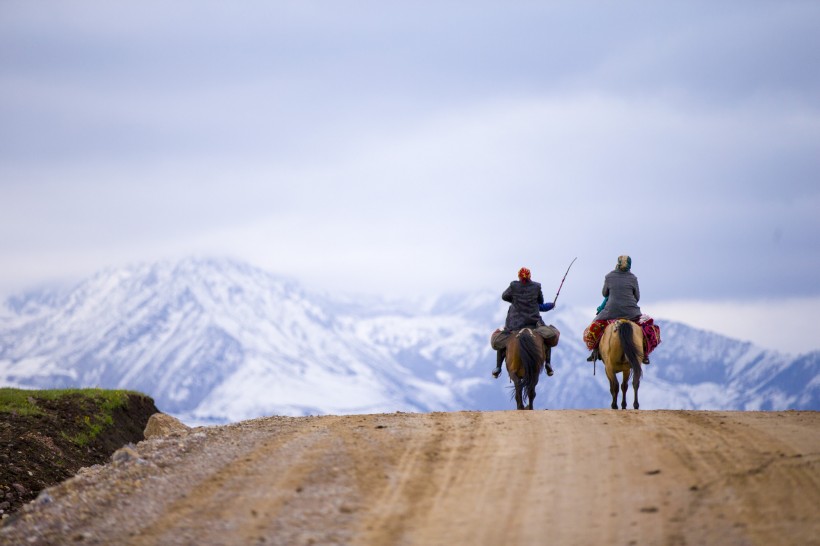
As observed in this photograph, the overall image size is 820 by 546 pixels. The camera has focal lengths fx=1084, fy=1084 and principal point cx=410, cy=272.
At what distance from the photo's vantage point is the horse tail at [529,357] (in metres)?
25.2

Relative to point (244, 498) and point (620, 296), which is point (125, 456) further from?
point (620, 296)

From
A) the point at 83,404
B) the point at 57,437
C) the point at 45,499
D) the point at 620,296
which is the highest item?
the point at 620,296

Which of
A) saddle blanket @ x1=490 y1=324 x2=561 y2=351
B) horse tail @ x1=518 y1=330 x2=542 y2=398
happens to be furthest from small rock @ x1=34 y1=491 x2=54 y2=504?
saddle blanket @ x1=490 y1=324 x2=561 y2=351

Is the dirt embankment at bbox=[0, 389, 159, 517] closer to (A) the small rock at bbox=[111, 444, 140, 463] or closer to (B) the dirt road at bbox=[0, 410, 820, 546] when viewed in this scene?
(A) the small rock at bbox=[111, 444, 140, 463]

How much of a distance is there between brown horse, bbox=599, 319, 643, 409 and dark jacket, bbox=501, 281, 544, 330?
1862 mm

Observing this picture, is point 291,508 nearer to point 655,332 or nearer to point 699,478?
point 699,478

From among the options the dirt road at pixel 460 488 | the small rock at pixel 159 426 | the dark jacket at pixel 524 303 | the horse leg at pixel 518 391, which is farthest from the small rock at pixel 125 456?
the dark jacket at pixel 524 303

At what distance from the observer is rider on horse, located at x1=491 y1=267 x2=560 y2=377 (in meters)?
25.9

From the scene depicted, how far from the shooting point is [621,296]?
25500 mm

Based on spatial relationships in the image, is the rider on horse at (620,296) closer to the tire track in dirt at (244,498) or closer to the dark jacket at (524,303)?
the dark jacket at (524,303)

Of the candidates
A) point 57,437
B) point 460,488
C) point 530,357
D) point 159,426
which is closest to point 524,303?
point 530,357

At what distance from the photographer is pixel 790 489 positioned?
12750mm

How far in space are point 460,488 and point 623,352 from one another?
38.8 ft

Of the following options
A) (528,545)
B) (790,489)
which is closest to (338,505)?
(528,545)
